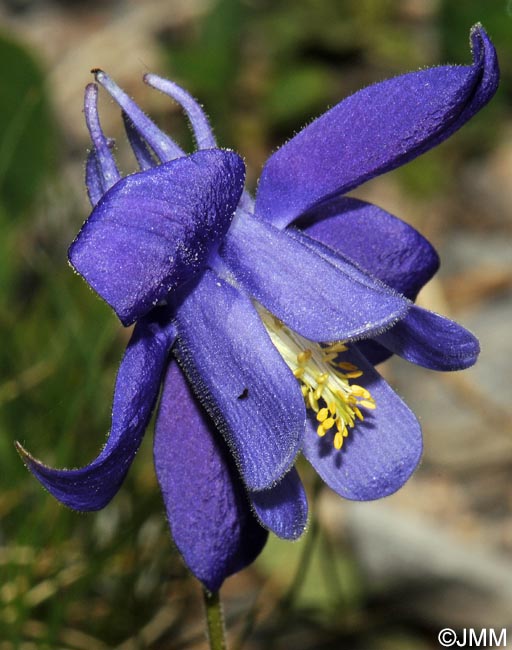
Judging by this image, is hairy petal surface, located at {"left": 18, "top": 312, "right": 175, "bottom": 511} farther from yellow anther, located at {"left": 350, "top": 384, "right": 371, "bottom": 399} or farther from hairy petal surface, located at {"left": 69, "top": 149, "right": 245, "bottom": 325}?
yellow anther, located at {"left": 350, "top": 384, "right": 371, "bottom": 399}

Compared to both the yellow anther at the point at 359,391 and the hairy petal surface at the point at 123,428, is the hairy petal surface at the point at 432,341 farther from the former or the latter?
the hairy petal surface at the point at 123,428

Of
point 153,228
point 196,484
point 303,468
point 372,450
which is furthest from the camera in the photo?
point 303,468

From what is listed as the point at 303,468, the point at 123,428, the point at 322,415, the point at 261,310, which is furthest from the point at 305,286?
the point at 303,468

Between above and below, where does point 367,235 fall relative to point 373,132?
below

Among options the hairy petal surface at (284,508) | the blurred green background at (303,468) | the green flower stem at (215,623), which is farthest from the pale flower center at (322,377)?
the blurred green background at (303,468)

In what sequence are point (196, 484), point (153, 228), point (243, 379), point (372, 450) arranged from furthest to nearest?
1. point (372, 450)
2. point (196, 484)
3. point (243, 379)
4. point (153, 228)

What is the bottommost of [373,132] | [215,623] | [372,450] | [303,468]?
[303,468]

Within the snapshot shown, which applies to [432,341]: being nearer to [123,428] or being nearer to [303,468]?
[123,428]

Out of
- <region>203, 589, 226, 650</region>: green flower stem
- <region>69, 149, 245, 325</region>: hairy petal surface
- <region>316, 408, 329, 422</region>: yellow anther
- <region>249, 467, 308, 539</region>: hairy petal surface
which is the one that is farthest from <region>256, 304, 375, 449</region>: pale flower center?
<region>203, 589, 226, 650</region>: green flower stem
